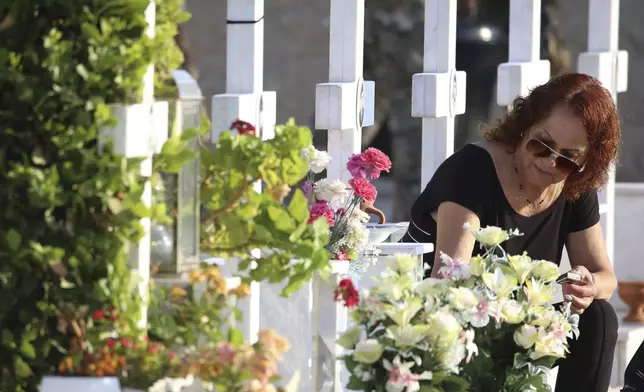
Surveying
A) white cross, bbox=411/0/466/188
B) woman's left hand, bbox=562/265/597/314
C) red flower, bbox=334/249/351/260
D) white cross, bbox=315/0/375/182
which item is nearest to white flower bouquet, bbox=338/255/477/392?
red flower, bbox=334/249/351/260

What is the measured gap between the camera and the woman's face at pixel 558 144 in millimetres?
3727

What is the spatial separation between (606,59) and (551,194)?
2331mm

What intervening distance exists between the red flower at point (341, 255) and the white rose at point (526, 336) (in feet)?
2.31

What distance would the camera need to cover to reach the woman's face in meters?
3.73

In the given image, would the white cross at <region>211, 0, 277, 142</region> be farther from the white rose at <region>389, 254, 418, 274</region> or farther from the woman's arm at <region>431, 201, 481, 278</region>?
the white rose at <region>389, 254, 418, 274</region>

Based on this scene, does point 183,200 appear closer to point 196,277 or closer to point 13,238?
point 196,277

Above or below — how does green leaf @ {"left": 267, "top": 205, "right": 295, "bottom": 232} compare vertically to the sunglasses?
below

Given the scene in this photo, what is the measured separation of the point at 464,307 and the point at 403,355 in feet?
0.60

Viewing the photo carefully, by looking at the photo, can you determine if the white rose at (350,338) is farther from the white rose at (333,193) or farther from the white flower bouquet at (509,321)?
the white rose at (333,193)

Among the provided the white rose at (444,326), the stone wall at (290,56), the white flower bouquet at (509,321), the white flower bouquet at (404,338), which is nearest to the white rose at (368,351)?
the white flower bouquet at (404,338)

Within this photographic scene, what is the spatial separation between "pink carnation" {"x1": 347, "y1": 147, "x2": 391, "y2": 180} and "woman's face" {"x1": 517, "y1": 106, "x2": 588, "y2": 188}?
37cm

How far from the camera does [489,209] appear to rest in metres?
3.88

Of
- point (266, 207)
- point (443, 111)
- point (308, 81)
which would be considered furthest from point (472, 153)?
point (308, 81)

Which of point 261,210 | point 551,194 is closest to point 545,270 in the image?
point 261,210
